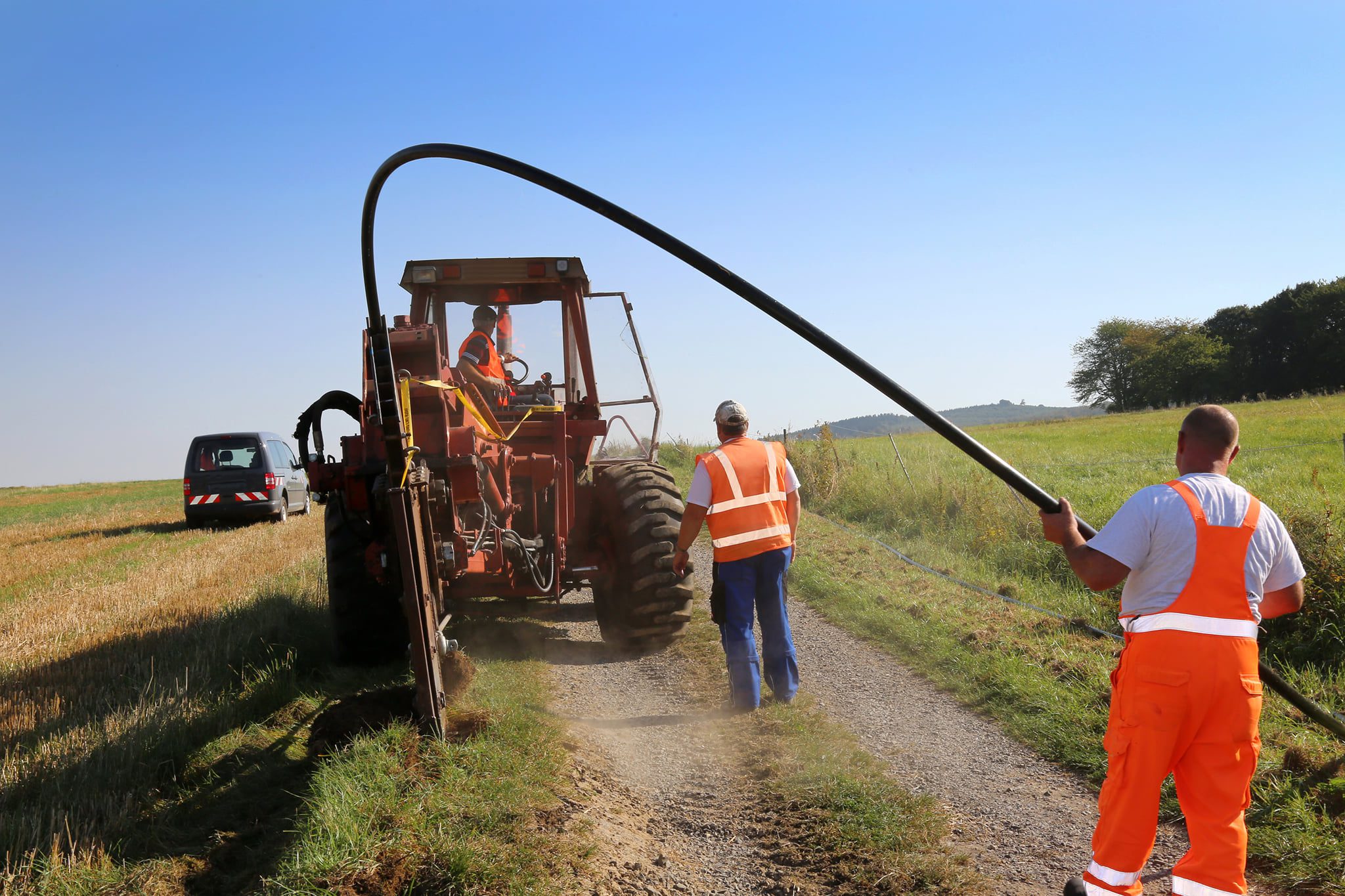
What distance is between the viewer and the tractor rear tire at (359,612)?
5910 mm

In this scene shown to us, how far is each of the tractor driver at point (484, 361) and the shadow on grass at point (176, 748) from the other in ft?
6.74

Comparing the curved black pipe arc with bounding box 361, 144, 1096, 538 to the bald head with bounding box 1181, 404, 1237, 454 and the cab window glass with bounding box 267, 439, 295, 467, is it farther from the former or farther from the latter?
the cab window glass with bounding box 267, 439, 295, 467

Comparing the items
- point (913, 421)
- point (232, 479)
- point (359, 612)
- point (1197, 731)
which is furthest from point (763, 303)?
point (913, 421)

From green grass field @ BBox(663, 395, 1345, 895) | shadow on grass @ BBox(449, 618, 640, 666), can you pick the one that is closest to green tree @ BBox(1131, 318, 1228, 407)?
green grass field @ BBox(663, 395, 1345, 895)

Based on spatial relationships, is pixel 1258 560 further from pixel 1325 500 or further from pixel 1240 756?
pixel 1325 500

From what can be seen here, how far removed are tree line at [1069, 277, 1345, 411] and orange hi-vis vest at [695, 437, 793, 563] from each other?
43467mm

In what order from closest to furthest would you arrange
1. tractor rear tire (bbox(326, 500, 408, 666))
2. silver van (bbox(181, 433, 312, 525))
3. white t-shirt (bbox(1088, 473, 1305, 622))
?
white t-shirt (bbox(1088, 473, 1305, 622)) → tractor rear tire (bbox(326, 500, 408, 666)) → silver van (bbox(181, 433, 312, 525))

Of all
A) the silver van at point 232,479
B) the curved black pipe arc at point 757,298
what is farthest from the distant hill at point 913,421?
the silver van at point 232,479

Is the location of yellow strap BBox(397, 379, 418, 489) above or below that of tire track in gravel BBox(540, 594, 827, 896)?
above

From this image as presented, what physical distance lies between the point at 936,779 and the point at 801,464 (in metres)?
12.6

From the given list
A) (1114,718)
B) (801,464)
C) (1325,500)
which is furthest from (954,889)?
(801,464)

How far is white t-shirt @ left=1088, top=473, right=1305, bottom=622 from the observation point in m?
2.81

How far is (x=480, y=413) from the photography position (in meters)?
5.98

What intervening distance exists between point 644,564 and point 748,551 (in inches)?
52.6
